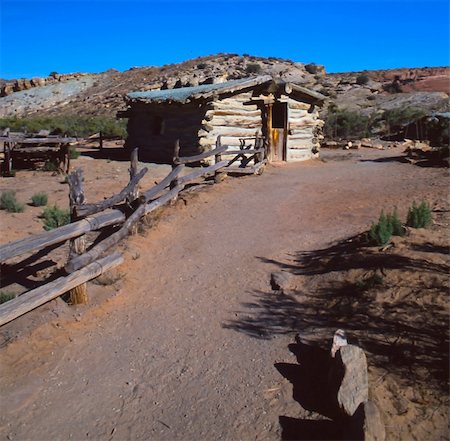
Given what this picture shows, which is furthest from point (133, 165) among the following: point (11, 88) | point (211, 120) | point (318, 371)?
point (11, 88)

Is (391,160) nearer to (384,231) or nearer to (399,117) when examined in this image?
(384,231)

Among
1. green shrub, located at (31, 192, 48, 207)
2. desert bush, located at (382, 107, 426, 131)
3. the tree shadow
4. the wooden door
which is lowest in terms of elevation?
green shrub, located at (31, 192, 48, 207)

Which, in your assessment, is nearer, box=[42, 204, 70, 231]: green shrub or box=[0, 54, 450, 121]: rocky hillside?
box=[42, 204, 70, 231]: green shrub

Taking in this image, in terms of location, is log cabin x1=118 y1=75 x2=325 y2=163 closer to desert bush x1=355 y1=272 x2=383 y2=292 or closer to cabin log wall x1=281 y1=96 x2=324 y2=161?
cabin log wall x1=281 y1=96 x2=324 y2=161

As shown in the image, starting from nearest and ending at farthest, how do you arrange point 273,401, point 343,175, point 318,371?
point 273,401 → point 318,371 → point 343,175

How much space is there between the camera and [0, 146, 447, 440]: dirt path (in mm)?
3668

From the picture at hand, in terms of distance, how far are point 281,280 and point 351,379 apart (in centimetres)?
254

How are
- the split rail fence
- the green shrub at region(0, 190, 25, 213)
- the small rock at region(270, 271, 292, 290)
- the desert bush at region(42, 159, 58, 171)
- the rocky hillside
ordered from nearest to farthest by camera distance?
the split rail fence → the small rock at region(270, 271, 292, 290) → the green shrub at region(0, 190, 25, 213) → the desert bush at region(42, 159, 58, 171) → the rocky hillside

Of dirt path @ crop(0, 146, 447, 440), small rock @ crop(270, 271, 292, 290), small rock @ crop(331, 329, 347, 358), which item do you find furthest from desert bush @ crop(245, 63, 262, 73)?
small rock @ crop(331, 329, 347, 358)

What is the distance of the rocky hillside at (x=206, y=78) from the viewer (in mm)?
40500

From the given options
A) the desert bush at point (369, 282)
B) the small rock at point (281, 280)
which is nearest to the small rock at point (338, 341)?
the desert bush at point (369, 282)

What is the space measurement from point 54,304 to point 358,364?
3.66 m

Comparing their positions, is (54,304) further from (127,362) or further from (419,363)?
(419,363)

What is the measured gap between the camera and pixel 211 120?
52.6 feet
